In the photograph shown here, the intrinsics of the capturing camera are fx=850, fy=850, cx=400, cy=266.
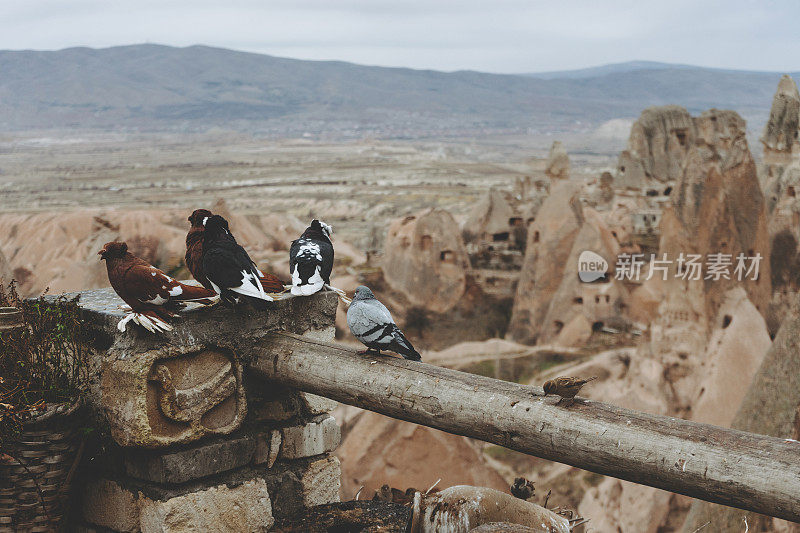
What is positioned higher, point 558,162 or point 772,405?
point 558,162

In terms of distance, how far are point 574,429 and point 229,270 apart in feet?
4.23

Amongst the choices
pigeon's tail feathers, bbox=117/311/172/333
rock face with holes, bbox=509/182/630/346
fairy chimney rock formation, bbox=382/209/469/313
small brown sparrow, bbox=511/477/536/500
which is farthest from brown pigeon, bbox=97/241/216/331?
fairy chimney rock formation, bbox=382/209/469/313

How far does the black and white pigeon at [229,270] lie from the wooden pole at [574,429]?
0.26m

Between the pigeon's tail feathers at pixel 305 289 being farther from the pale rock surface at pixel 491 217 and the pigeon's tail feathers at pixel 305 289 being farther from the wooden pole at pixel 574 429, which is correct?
the pale rock surface at pixel 491 217

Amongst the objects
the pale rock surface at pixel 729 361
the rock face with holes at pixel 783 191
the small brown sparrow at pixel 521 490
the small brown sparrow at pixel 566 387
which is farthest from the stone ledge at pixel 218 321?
the rock face with holes at pixel 783 191

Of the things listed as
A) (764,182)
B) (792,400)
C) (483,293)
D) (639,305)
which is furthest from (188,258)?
(764,182)

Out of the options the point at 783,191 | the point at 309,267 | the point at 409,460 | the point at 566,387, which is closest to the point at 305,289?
the point at 309,267

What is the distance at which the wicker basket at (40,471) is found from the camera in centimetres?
276

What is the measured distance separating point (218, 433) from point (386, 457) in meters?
7.35

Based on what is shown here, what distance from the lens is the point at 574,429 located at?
86.2 inches

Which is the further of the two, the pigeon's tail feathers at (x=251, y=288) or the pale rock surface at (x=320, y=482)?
the pale rock surface at (x=320, y=482)

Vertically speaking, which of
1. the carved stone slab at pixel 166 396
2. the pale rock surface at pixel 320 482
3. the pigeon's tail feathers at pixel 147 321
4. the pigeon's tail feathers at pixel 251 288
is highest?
the pigeon's tail feathers at pixel 251 288

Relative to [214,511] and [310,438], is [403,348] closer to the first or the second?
[310,438]

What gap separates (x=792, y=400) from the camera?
19.0 ft
